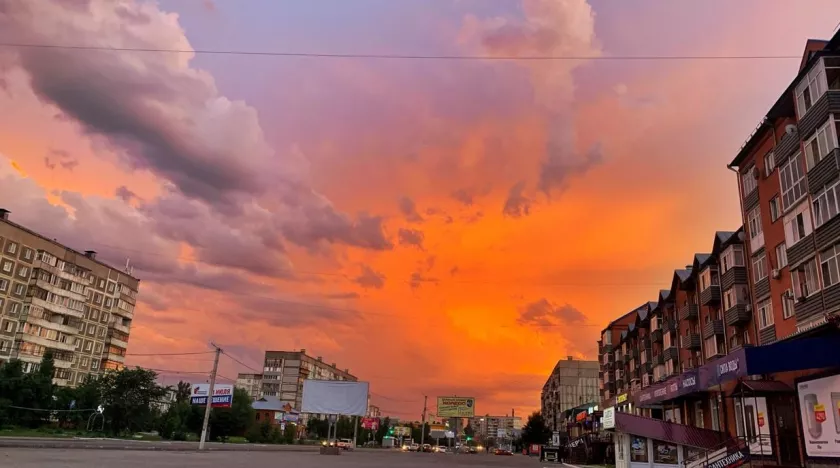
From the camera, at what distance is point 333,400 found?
62875 millimetres

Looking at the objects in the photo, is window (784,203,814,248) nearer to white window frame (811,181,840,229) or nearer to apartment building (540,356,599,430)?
white window frame (811,181,840,229)

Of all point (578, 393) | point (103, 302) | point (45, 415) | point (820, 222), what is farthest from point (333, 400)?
point (578, 393)

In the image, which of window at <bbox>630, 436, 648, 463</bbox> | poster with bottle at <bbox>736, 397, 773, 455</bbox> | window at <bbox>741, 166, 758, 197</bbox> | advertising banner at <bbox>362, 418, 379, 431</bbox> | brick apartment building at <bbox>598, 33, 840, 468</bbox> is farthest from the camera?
advertising banner at <bbox>362, 418, 379, 431</bbox>

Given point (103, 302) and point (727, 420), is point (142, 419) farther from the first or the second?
point (727, 420)

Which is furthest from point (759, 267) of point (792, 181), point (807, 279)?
point (807, 279)

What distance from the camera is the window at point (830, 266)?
23.7 m

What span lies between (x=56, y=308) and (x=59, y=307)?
2.27ft

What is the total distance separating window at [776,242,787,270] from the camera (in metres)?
30.7

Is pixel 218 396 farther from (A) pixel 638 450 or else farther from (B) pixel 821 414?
(B) pixel 821 414

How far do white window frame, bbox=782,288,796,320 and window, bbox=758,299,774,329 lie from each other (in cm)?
290

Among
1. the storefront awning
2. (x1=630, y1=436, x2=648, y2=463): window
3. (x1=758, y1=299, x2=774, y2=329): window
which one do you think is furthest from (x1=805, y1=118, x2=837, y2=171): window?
(x1=630, y1=436, x2=648, y2=463): window

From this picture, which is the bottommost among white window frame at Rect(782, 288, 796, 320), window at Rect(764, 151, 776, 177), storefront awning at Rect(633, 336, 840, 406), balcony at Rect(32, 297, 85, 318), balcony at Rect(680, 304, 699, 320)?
storefront awning at Rect(633, 336, 840, 406)

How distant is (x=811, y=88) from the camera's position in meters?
26.0

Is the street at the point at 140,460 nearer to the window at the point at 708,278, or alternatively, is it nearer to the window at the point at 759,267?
the window at the point at 759,267
